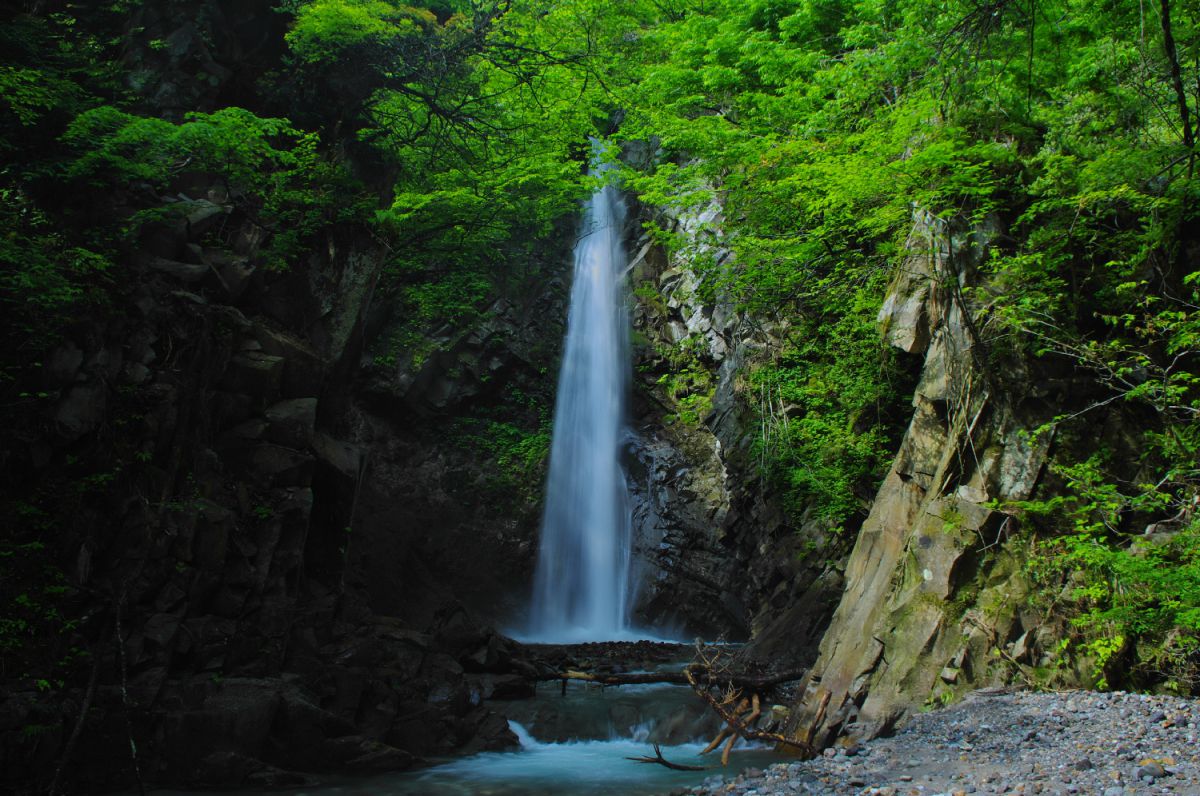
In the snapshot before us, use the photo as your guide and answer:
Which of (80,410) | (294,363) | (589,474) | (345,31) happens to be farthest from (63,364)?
(589,474)

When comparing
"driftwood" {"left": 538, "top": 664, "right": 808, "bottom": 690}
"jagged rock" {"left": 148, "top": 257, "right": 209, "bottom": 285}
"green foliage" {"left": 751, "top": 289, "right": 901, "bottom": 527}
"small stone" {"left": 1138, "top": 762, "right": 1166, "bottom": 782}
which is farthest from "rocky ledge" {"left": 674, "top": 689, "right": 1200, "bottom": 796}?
"jagged rock" {"left": 148, "top": 257, "right": 209, "bottom": 285}

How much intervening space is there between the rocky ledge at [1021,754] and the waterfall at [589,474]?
1047 cm

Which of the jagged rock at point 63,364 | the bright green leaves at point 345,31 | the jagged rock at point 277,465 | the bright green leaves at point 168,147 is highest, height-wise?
the bright green leaves at point 345,31

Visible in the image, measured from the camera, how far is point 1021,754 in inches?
201

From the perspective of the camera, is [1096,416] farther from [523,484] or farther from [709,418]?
[523,484]

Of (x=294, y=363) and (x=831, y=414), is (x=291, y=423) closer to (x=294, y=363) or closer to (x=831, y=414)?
(x=294, y=363)

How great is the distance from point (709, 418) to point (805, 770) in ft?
34.5

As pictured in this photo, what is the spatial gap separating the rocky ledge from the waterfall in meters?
10.5

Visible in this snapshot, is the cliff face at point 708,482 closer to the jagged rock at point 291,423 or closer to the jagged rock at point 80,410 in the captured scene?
the jagged rock at point 291,423

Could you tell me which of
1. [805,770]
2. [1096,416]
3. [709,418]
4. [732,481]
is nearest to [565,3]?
[709,418]

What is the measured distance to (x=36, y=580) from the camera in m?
6.83

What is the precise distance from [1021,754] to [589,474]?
1378 cm

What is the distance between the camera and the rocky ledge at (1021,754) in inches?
175

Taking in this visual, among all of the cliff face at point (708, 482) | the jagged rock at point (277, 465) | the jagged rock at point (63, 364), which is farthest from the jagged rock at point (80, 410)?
the cliff face at point (708, 482)
